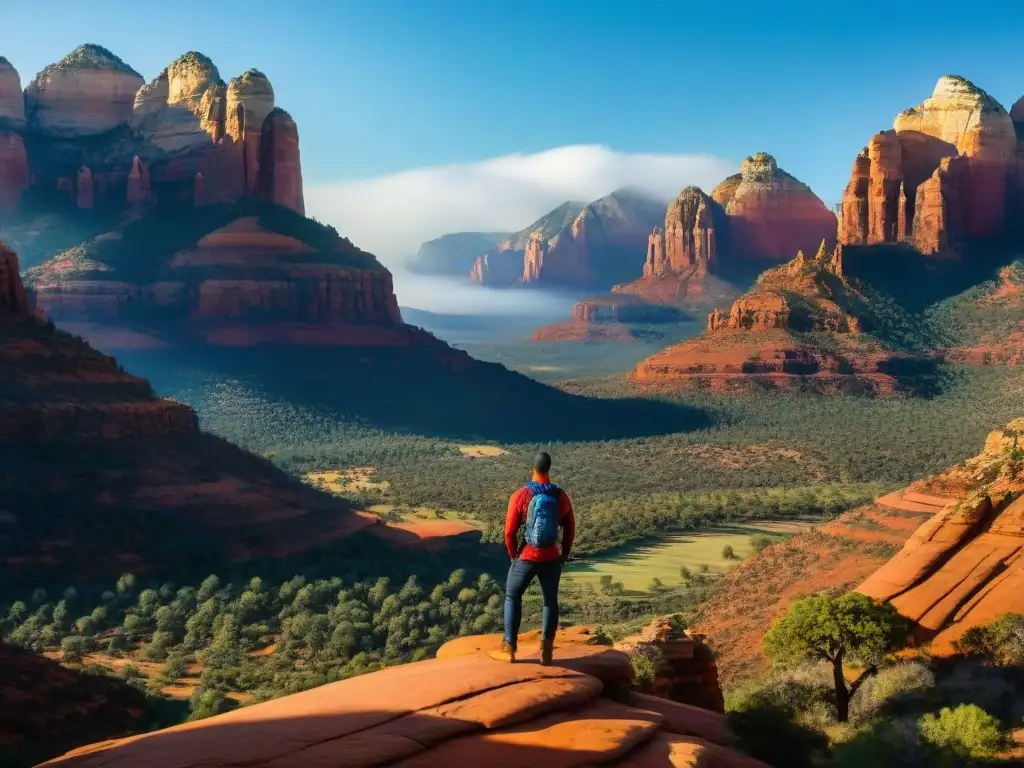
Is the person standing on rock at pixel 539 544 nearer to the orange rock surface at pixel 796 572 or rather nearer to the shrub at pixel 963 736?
the shrub at pixel 963 736

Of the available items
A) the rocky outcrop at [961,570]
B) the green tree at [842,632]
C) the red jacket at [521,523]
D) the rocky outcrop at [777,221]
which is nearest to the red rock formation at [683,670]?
the green tree at [842,632]

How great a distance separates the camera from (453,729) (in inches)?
459

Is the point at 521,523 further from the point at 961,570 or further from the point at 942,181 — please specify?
the point at 942,181

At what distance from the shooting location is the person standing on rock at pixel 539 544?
538 inches

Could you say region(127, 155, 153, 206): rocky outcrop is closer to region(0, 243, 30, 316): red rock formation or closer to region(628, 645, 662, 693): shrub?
region(0, 243, 30, 316): red rock formation

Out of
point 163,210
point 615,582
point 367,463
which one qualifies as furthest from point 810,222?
point 615,582

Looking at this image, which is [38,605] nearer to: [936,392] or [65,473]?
[65,473]

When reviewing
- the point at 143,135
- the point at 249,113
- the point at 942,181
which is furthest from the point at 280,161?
the point at 942,181

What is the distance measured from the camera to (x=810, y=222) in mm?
170125

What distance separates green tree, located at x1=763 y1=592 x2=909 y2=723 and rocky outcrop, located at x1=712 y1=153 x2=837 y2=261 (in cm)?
15333

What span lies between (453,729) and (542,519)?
9.62ft

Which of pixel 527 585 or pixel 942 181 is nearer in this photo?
pixel 527 585

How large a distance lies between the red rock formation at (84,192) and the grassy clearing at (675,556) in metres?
80.2

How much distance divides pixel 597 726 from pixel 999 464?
830 inches
